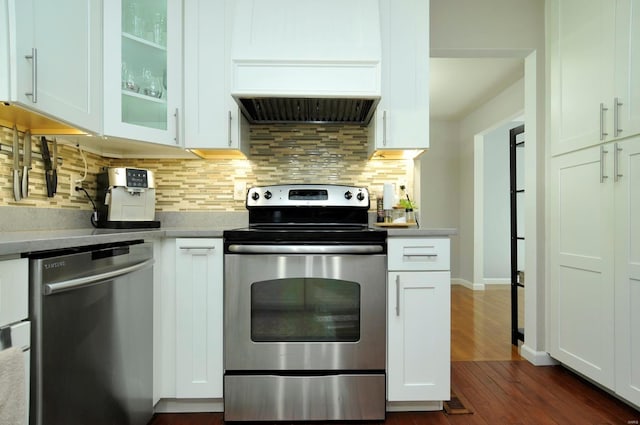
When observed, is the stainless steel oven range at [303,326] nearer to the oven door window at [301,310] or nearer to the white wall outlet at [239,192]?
the oven door window at [301,310]

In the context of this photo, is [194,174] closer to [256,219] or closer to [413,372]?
[256,219]

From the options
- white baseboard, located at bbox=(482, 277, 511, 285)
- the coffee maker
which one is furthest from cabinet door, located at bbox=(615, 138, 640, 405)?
white baseboard, located at bbox=(482, 277, 511, 285)

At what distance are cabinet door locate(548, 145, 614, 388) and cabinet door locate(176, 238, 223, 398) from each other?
6.43 feet

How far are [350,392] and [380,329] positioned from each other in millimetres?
325

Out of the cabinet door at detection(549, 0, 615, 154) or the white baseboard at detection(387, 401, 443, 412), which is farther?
the cabinet door at detection(549, 0, 615, 154)

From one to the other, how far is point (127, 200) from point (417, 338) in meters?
1.62

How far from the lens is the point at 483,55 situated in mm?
2467

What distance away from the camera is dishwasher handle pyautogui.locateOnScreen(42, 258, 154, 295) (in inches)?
40.3

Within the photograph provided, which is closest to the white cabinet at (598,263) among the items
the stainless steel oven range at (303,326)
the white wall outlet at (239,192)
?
the stainless steel oven range at (303,326)

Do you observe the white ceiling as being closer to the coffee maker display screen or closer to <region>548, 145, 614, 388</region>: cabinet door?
<region>548, 145, 614, 388</region>: cabinet door

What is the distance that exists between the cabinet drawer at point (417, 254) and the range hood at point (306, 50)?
2.47 ft

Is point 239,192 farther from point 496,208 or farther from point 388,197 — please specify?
point 496,208

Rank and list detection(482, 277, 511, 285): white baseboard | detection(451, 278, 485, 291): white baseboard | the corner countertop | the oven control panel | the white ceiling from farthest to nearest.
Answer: detection(482, 277, 511, 285): white baseboard, detection(451, 278, 485, 291): white baseboard, the white ceiling, the oven control panel, the corner countertop

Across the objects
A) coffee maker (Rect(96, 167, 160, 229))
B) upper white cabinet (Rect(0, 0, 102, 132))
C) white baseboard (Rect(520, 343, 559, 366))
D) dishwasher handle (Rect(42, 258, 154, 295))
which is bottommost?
white baseboard (Rect(520, 343, 559, 366))
